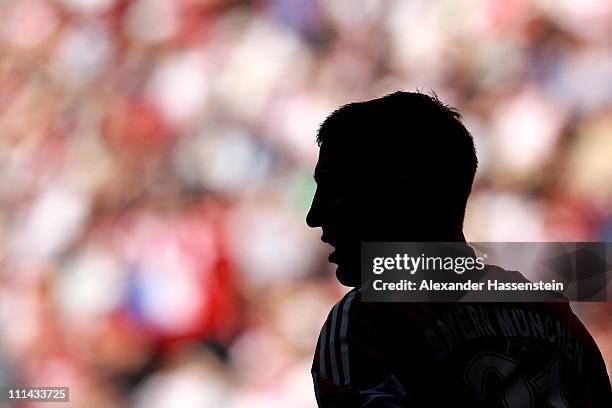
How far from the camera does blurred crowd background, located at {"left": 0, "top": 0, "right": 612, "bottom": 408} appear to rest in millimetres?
1356

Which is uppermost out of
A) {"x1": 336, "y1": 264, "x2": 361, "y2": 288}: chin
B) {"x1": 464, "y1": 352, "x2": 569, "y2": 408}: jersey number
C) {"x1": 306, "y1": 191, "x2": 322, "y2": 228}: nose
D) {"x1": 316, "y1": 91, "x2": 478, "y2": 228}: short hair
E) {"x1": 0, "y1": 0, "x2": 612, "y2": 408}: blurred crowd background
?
{"x1": 0, "y1": 0, "x2": 612, "y2": 408}: blurred crowd background

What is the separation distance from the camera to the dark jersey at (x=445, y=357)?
0.40m

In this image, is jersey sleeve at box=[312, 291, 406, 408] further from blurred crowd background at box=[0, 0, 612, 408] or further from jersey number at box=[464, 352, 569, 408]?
blurred crowd background at box=[0, 0, 612, 408]

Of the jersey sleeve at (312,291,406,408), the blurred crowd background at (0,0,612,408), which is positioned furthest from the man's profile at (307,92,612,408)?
the blurred crowd background at (0,0,612,408)

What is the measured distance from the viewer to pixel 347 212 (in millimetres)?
453

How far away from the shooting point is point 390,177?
453mm

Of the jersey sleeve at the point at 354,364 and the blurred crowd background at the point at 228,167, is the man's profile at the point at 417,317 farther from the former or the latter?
the blurred crowd background at the point at 228,167

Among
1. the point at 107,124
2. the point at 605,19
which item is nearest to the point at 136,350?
the point at 107,124

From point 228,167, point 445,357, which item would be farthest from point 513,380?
point 228,167

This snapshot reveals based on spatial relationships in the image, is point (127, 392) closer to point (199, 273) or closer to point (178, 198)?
point (199, 273)

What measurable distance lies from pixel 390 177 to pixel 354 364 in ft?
0.37

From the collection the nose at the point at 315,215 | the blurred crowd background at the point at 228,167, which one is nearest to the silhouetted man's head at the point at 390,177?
the nose at the point at 315,215

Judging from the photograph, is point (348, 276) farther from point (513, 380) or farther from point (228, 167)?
point (228, 167)

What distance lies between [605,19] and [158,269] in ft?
2.98
